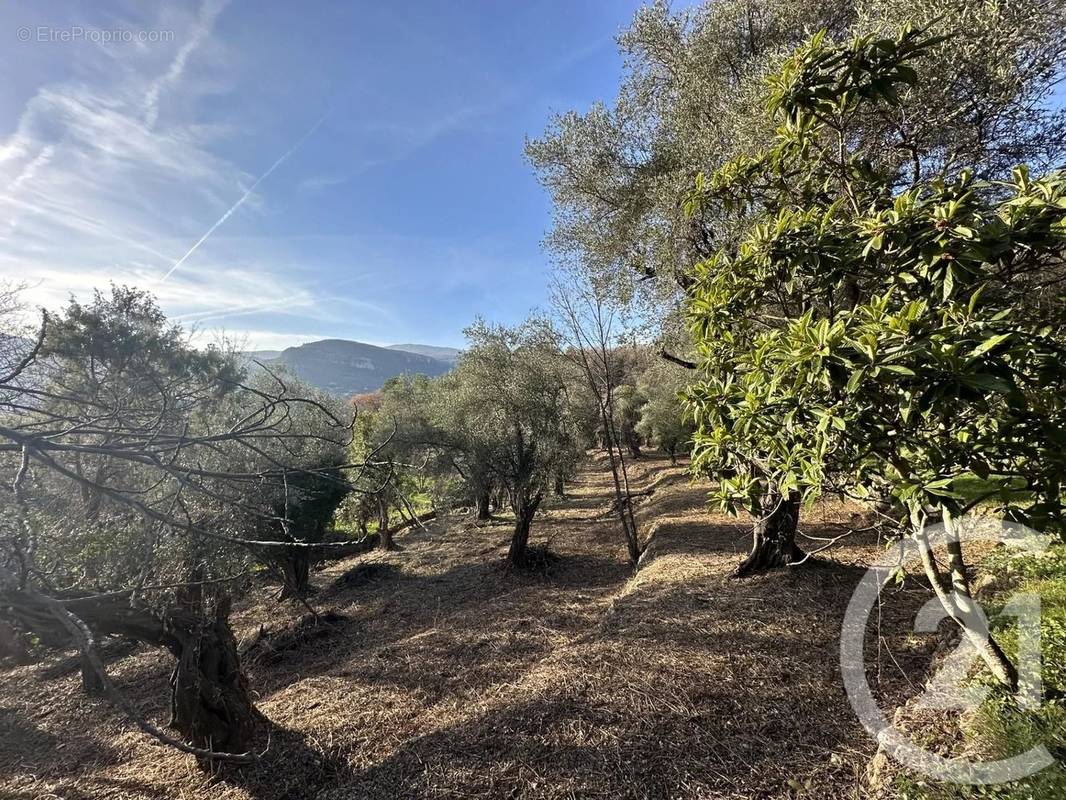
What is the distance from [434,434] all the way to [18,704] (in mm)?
11097

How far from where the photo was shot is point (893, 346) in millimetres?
2203

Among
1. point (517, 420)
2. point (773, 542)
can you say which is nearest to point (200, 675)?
point (773, 542)

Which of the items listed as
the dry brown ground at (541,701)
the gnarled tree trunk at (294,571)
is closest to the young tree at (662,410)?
the dry brown ground at (541,701)

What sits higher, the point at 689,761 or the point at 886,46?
the point at 886,46

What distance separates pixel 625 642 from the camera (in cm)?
574

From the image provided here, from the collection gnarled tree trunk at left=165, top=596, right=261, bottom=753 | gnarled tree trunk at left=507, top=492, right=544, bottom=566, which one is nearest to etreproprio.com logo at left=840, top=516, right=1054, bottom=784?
gnarled tree trunk at left=165, top=596, right=261, bottom=753

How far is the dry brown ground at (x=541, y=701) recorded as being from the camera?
377 cm

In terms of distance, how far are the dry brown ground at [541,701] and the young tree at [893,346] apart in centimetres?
191

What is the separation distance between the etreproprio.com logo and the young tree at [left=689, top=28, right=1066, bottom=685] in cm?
21

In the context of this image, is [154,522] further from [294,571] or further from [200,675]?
[294,571]

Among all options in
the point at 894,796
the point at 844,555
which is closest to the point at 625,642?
the point at 894,796

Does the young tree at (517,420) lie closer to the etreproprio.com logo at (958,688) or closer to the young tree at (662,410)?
the young tree at (662,410)

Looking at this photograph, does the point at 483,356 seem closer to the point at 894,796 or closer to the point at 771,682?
the point at 771,682

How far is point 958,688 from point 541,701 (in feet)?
11.4
